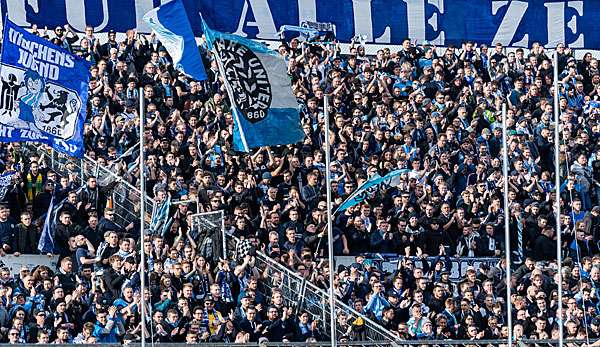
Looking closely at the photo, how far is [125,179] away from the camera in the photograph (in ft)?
85.6

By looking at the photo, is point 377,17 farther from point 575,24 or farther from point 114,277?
point 114,277

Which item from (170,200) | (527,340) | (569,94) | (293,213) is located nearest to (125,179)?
(170,200)

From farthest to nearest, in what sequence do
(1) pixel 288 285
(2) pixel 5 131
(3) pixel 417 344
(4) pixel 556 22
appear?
1. (4) pixel 556 22
2. (1) pixel 288 285
3. (3) pixel 417 344
4. (2) pixel 5 131

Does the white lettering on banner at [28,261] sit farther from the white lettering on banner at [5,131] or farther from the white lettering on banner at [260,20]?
the white lettering on banner at [260,20]

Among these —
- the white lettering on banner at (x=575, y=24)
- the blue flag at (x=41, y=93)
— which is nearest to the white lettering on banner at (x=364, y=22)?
the white lettering on banner at (x=575, y=24)

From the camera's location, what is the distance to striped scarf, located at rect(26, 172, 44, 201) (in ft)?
82.8

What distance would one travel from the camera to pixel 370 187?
2675 centimetres

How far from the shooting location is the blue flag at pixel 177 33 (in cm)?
2402

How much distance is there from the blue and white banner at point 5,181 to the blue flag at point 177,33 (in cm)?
303

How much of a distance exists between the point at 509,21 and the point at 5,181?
572 inches

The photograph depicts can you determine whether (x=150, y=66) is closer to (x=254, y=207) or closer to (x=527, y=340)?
(x=254, y=207)

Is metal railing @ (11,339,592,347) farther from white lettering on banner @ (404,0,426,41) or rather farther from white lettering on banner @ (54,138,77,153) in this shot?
white lettering on banner @ (404,0,426,41)

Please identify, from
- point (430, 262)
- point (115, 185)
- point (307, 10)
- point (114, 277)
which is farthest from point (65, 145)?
point (307, 10)

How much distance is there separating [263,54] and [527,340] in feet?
17.0
